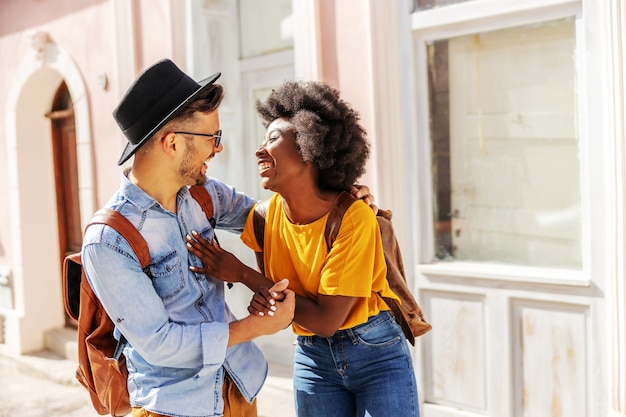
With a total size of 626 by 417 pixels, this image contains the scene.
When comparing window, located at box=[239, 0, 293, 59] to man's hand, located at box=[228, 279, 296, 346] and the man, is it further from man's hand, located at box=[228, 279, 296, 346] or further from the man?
man's hand, located at box=[228, 279, 296, 346]

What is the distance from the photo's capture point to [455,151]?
427cm

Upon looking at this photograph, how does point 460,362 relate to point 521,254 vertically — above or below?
below

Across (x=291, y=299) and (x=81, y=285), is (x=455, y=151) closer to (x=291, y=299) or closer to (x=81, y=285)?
(x=291, y=299)

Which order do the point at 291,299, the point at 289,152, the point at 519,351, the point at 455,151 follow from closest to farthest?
the point at 291,299
the point at 289,152
the point at 519,351
the point at 455,151

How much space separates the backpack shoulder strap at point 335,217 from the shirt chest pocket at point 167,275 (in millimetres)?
496

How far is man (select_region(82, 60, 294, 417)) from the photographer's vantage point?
2039mm

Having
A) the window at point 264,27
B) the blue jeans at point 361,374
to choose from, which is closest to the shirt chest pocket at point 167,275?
the blue jeans at point 361,374

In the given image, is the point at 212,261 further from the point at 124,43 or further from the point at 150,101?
the point at 124,43

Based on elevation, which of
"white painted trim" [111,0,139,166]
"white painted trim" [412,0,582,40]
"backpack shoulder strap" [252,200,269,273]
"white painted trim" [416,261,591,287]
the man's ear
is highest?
"white painted trim" [111,0,139,166]

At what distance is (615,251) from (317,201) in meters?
1.81

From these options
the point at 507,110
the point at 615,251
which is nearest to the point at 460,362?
the point at 615,251

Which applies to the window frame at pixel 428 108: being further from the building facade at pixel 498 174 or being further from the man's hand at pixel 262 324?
the man's hand at pixel 262 324

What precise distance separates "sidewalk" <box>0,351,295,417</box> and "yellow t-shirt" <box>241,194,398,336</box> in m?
2.61

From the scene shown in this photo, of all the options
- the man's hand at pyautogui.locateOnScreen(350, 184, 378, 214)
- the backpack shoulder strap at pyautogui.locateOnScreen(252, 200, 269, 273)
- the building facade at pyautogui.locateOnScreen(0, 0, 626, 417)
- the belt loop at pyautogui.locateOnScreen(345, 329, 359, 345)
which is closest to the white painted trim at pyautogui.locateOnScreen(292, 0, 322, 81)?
the building facade at pyautogui.locateOnScreen(0, 0, 626, 417)
